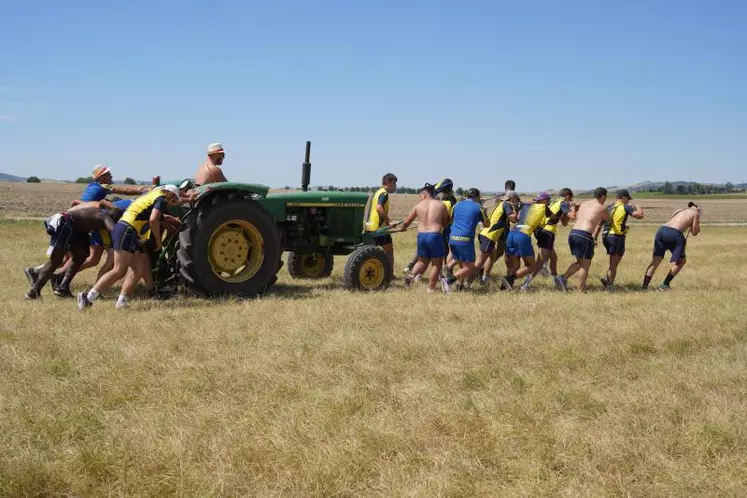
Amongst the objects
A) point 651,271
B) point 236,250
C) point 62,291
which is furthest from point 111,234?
point 651,271

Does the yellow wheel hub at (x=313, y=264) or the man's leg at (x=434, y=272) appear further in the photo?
the yellow wheel hub at (x=313, y=264)

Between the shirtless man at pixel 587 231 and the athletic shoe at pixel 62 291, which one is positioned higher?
the shirtless man at pixel 587 231

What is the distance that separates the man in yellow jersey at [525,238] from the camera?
9.41 meters

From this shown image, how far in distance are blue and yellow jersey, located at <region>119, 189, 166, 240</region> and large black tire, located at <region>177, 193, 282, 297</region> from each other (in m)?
0.43

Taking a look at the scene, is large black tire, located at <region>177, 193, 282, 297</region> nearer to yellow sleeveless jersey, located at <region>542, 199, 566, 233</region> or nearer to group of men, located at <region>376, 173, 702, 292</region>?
group of men, located at <region>376, 173, 702, 292</region>

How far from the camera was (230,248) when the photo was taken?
305 inches

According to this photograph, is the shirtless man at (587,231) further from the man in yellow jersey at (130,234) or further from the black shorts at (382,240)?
the man in yellow jersey at (130,234)

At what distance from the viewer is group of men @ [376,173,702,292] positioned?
352 inches

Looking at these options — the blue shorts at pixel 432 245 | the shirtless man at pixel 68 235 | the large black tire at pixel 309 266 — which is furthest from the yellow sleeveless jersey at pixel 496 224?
the shirtless man at pixel 68 235

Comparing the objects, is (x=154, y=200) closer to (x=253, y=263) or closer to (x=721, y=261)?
(x=253, y=263)

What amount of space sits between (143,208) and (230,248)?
1112 mm

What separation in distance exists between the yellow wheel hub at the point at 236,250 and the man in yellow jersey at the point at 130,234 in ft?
2.30

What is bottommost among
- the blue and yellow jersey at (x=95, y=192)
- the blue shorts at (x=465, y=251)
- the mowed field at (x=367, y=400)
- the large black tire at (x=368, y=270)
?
the mowed field at (x=367, y=400)

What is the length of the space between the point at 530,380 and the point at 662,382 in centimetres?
92
